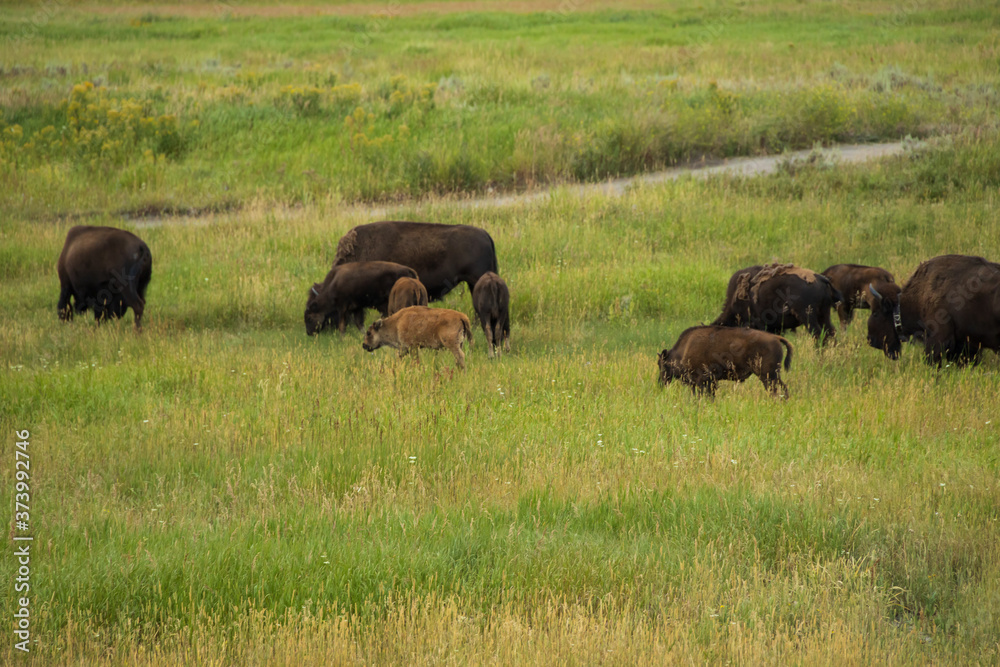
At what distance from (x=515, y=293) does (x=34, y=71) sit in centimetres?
2658

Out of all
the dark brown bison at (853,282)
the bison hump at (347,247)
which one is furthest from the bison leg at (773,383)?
the bison hump at (347,247)

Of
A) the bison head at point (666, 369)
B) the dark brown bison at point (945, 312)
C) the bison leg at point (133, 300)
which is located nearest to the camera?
the bison head at point (666, 369)

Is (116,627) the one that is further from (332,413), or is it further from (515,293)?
(515,293)

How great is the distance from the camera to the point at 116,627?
516 centimetres

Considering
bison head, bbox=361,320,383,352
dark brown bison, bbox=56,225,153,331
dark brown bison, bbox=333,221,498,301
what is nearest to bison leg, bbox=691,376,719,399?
bison head, bbox=361,320,383,352

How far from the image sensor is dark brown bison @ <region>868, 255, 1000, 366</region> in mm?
10023

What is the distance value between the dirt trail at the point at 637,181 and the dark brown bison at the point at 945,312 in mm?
9190

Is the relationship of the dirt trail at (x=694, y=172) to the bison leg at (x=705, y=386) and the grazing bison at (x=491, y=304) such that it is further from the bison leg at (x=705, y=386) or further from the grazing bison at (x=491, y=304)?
the bison leg at (x=705, y=386)

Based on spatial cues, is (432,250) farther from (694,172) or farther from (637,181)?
(694,172)

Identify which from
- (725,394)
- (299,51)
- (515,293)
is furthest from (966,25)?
(725,394)

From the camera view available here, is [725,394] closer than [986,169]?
Yes

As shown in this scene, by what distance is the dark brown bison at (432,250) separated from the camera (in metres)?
13.4


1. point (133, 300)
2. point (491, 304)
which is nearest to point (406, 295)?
point (491, 304)

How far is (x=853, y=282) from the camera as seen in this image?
12.4 meters
